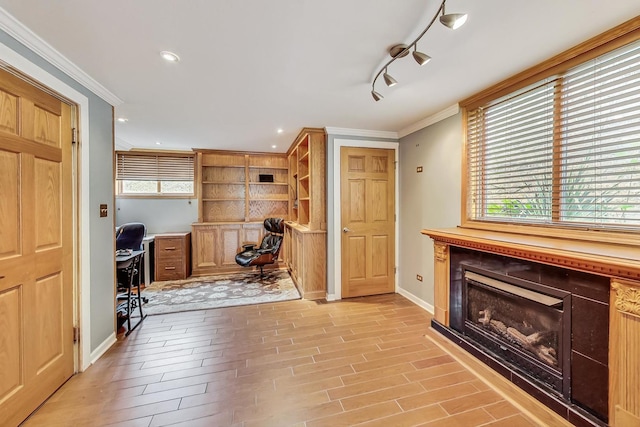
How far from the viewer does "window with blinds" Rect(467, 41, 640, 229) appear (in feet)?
5.11

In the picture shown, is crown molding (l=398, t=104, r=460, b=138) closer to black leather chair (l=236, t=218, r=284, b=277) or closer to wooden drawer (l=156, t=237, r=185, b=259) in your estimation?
black leather chair (l=236, t=218, r=284, b=277)

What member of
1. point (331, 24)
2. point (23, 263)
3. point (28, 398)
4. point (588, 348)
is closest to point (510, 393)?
point (588, 348)

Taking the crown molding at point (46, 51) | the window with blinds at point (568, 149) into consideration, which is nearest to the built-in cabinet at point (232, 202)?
the crown molding at point (46, 51)

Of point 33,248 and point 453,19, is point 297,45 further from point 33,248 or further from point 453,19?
point 33,248

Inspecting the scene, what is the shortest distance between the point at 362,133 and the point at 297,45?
206 cm

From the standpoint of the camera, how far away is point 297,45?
169 cm

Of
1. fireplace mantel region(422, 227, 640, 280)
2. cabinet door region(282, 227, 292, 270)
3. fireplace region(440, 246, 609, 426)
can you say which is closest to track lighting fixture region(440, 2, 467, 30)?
fireplace mantel region(422, 227, 640, 280)

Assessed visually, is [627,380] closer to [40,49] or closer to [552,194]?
[552,194]

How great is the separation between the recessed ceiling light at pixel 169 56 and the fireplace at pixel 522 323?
2.90 metres

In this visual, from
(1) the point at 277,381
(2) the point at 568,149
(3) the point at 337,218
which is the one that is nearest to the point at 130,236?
(3) the point at 337,218

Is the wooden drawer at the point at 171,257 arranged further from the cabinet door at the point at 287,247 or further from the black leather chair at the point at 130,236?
the cabinet door at the point at 287,247

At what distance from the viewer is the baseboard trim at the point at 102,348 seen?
215 centimetres

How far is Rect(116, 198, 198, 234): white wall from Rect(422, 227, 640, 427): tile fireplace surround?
473 centimetres

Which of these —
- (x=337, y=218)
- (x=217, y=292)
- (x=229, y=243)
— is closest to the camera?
(x=337, y=218)
